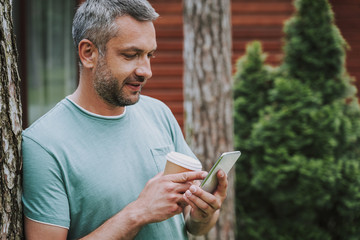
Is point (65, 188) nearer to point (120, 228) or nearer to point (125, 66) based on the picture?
point (120, 228)

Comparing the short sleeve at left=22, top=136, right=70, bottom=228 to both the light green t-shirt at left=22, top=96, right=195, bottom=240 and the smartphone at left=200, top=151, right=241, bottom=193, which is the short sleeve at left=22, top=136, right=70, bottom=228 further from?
the smartphone at left=200, top=151, right=241, bottom=193

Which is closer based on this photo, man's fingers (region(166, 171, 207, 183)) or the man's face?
man's fingers (region(166, 171, 207, 183))

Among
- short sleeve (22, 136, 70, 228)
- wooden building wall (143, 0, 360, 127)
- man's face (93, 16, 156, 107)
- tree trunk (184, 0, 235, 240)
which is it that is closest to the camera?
short sleeve (22, 136, 70, 228)

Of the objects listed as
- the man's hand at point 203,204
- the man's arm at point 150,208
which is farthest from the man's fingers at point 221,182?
the man's arm at point 150,208

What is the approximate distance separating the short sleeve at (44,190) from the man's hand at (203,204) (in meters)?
0.47

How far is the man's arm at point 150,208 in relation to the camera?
1651 mm

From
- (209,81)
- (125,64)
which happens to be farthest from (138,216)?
(209,81)

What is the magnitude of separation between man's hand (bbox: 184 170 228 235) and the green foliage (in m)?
2.63

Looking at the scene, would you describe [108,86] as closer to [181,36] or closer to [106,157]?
[106,157]

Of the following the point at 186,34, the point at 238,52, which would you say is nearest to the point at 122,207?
the point at 186,34

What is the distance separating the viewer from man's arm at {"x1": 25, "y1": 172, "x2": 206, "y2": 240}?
5.42 feet

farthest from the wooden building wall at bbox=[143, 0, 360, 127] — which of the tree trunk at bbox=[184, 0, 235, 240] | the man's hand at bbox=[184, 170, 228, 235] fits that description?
the man's hand at bbox=[184, 170, 228, 235]

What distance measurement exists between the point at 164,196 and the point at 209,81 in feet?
8.59

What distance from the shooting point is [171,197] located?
5.41 feet
